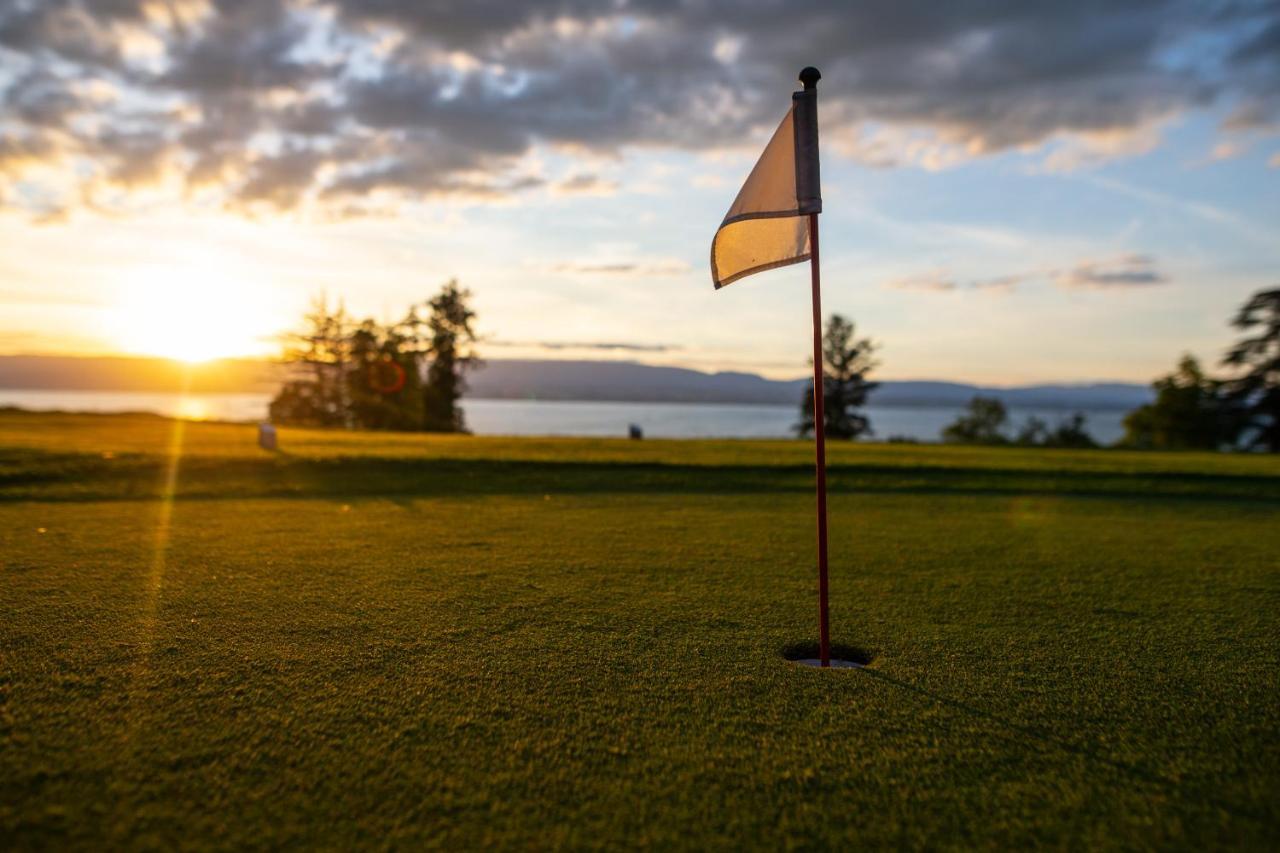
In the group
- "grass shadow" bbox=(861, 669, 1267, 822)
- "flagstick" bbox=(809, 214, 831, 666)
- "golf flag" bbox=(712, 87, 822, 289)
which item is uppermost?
"golf flag" bbox=(712, 87, 822, 289)

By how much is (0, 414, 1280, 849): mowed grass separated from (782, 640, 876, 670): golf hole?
0.12 meters

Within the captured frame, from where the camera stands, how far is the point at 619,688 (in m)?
3.21

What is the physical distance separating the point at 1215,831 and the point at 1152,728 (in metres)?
0.75

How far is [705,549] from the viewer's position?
6652mm

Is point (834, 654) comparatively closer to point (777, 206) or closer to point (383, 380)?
point (777, 206)

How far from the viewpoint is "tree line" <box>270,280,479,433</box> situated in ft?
205

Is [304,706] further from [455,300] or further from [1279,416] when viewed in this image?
[455,300]

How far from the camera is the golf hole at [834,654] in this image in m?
3.78

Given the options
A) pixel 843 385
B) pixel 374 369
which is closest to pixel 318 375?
pixel 374 369

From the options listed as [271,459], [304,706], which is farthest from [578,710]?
[271,459]

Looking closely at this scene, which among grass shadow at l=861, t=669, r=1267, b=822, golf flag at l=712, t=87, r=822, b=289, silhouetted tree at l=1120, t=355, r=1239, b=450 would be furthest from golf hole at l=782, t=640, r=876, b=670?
silhouetted tree at l=1120, t=355, r=1239, b=450

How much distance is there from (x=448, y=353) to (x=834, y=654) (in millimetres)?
66244

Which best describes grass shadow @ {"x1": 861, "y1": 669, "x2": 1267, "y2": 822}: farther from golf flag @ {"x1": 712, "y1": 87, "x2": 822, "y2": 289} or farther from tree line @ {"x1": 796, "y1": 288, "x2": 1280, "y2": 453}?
→ tree line @ {"x1": 796, "y1": 288, "x2": 1280, "y2": 453}

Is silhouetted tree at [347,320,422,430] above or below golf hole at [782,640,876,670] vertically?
above
